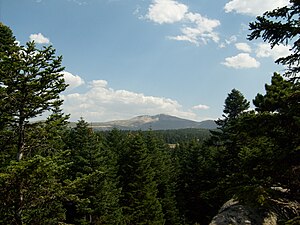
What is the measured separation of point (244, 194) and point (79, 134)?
951 inches

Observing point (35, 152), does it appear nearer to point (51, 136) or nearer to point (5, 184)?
point (51, 136)

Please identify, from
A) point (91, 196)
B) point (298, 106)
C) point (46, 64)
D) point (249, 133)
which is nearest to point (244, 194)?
point (249, 133)

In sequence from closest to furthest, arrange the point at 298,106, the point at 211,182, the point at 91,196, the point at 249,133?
the point at 298,106, the point at 249,133, the point at 91,196, the point at 211,182

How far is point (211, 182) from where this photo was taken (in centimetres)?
3497

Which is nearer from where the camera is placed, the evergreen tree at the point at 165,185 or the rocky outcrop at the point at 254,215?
the rocky outcrop at the point at 254,215

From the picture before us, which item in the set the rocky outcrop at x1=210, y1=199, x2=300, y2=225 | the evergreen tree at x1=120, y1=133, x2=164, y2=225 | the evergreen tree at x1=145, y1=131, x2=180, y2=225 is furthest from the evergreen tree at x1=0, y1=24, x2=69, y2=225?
the evergreen tree at x1=145, y1=131, x2=180, y2=225

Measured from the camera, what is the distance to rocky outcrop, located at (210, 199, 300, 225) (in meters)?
11.4

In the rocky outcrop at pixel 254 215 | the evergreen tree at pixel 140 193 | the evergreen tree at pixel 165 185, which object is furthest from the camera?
the evergreen tree at pixel 165 185

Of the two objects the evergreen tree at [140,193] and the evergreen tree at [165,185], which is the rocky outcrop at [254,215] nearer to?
the evergreen tree at [140,193]

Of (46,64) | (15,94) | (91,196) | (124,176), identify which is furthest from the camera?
(124,176)

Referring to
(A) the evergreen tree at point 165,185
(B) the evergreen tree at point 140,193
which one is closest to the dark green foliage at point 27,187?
(B) the evergreen tree at point 140,193

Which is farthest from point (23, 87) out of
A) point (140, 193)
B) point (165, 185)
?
point (165, 185)

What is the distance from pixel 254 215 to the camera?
1180 cm

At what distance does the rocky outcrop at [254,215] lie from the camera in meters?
11.4
